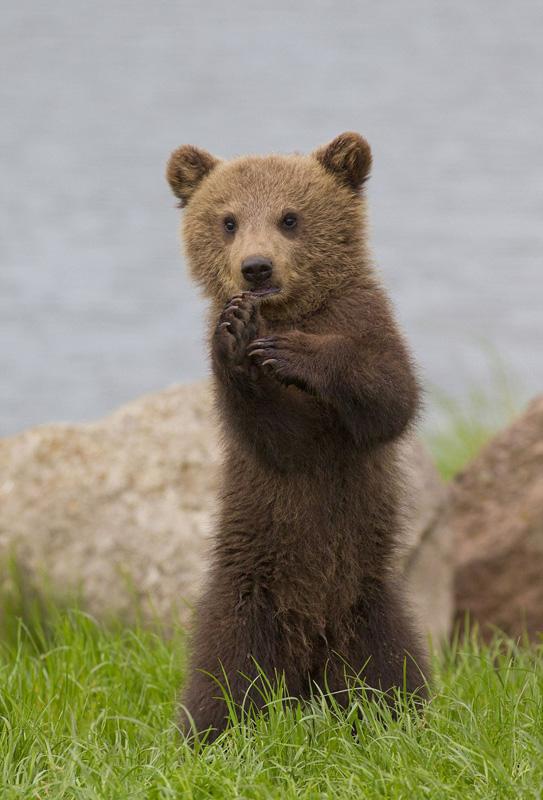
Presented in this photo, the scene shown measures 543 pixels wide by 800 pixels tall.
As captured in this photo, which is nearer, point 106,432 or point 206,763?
point 206,763

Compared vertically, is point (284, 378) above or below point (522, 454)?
above

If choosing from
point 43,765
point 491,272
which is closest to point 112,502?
point 43,765

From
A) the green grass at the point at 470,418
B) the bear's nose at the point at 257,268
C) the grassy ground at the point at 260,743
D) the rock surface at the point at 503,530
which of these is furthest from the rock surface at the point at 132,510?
the green grass at the point at 470,418

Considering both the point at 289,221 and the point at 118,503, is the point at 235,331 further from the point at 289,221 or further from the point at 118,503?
the point at 118,503

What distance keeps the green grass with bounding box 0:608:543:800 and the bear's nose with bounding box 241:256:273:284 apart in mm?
1567

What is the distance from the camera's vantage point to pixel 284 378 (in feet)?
17.0

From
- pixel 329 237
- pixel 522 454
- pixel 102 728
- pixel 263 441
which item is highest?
pixel 329 237

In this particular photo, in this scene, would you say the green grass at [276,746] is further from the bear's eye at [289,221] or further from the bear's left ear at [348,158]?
the bear's left ear at [348,158]

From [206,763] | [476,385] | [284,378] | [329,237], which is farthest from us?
[476,385]

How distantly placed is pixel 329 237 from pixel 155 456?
270 cm

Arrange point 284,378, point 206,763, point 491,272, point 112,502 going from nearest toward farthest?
point 206,763
point 284,378
point 112,502
point 491,272

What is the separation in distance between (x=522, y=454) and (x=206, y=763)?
4.29 meters

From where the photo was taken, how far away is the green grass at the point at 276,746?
4.48 metres

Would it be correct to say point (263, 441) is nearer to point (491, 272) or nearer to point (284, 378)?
point (284, 378)
